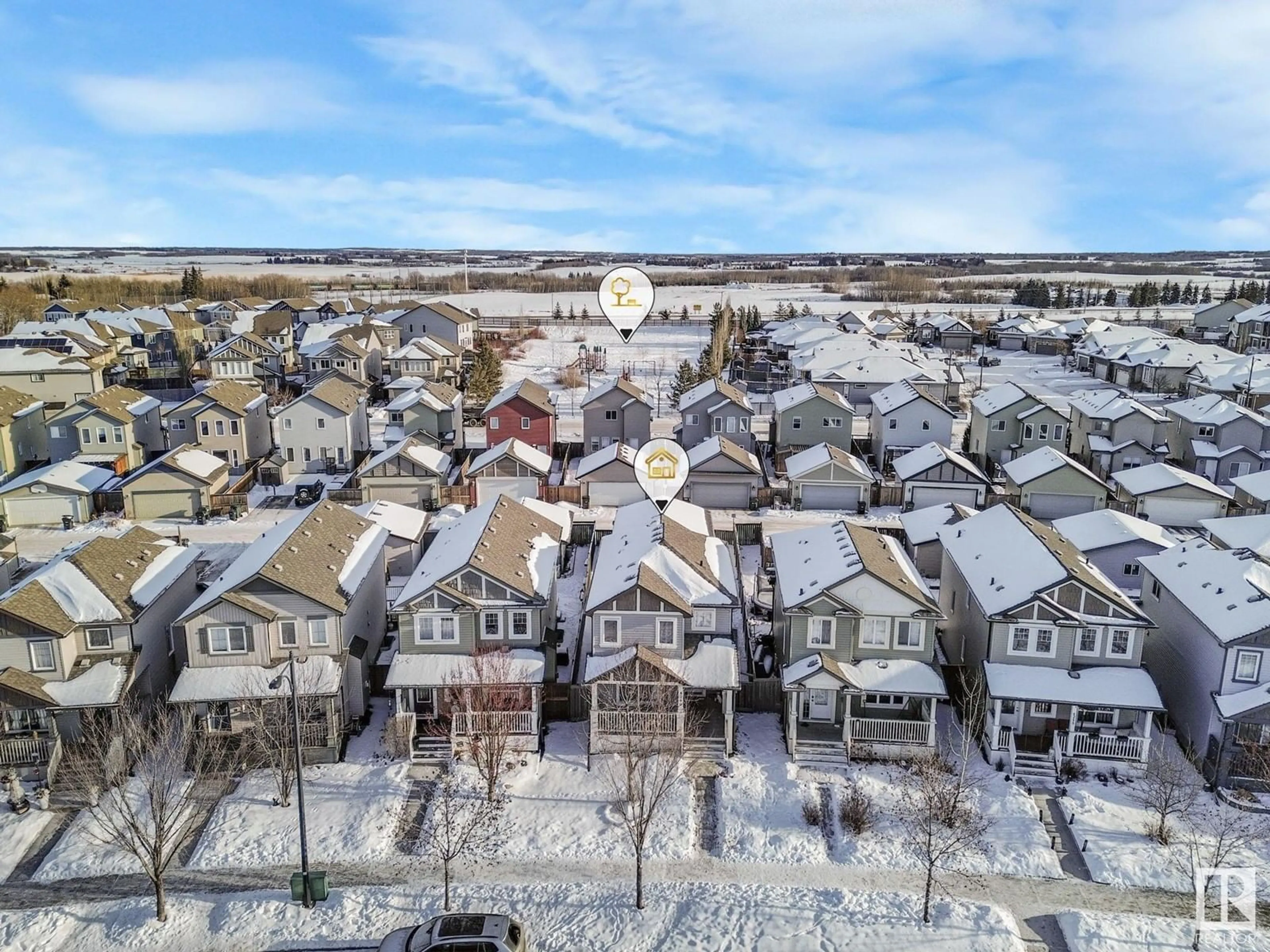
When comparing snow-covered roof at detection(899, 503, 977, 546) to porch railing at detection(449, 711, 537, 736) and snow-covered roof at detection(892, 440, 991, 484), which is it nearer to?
snow-covered roof at detection(892, 440, 991, 484)

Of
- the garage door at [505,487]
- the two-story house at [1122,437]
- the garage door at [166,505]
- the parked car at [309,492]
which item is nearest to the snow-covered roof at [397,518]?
the garage door at [505,487]

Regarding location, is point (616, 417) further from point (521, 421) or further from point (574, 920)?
point (574, 920)

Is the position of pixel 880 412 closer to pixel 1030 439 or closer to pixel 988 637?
pixel 1030 439

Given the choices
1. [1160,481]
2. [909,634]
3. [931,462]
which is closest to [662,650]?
[909,634]

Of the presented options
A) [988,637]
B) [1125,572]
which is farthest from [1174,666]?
[1125,572]

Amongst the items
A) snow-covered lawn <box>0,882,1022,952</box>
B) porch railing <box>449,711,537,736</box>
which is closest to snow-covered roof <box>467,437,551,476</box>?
porch railing <box>449,711,537,736</box>

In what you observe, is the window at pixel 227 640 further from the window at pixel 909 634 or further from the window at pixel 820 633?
Result: the window at pixel 909 634

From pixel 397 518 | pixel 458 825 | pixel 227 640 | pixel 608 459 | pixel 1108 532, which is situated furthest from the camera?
pixel 608 459
